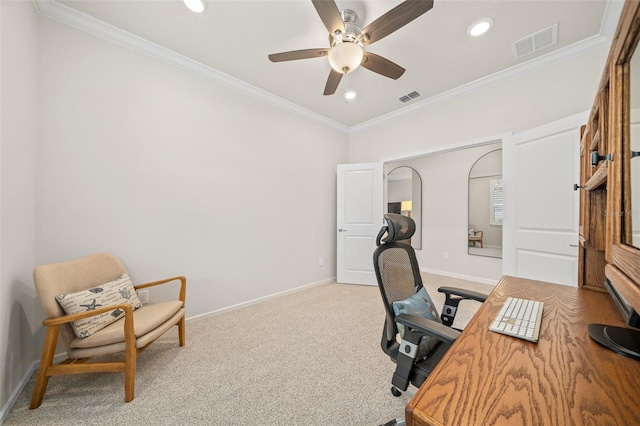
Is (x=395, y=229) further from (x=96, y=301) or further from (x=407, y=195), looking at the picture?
(x=407, y=195)

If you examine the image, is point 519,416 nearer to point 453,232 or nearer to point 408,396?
point 408,396

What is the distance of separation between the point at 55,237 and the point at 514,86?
4706mm

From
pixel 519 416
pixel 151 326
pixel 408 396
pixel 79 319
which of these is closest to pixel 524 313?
pixel 519 416

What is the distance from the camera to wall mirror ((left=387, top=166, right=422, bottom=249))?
498cm

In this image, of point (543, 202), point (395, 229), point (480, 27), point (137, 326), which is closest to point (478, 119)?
point (480, 27)

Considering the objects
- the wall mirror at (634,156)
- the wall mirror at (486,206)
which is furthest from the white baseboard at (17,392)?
the wall mirror at (486,206)

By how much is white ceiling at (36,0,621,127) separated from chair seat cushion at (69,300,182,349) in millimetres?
2407

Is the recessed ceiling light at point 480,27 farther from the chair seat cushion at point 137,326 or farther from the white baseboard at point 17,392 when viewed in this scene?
the white baseboard at point 17,392

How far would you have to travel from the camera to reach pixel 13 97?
1.47 metres

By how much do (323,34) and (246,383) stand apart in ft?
9.54

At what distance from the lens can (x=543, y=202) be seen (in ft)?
7.36

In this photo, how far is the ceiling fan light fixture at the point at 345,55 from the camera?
1757 millimetres

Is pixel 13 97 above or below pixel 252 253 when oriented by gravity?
above

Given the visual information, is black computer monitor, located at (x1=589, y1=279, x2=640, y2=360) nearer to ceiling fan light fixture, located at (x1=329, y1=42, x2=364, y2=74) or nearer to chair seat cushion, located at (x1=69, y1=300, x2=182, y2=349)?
ceiling fan light fixture, located at (x1=329, y1=42, x2=364, y2=74)
